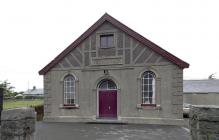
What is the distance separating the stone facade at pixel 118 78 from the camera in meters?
15.0

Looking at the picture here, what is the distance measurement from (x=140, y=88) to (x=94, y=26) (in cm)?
567

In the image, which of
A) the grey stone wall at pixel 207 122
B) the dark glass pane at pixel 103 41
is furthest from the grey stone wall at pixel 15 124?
the dark glass pane at pixel 103 41

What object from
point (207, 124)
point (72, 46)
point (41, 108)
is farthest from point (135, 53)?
point (207, 124)

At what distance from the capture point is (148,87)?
1555 cm

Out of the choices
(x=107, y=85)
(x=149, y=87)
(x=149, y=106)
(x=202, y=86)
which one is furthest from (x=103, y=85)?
(x=202, y=86)

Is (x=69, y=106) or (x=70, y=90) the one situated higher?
(x=70, y=90)

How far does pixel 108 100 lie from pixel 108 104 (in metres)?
0.29

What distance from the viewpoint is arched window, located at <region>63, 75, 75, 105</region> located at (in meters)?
17.2

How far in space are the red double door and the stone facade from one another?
15.7 inches

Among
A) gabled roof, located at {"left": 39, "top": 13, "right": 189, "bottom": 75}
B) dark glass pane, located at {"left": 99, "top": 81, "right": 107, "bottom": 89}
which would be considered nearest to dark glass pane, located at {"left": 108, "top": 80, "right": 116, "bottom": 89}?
dark glass pane, located at {"left": 99, "top": 81, "right": 107, "bottom": 89}

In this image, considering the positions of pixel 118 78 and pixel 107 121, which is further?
pixel 118 78

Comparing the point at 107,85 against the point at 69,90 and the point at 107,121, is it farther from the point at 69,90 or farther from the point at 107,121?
the point at 69,90

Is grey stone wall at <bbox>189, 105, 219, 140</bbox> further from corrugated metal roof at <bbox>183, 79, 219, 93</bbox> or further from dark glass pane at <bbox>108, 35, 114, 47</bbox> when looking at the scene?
corrugated metal roof at <bbox>183, 79, 219, 93</bbox>

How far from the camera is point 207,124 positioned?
363 cm
